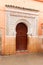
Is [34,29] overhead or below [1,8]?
below

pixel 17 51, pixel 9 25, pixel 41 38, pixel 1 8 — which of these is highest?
pixel 1 8

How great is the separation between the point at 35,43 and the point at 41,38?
512 mm

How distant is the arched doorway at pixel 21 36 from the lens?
10.0 m

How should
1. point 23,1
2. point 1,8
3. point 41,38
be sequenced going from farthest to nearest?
1. point 41,38
2. point 23,1
3. point 1,8

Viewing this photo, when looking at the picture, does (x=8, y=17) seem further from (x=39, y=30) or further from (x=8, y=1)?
(x=39, y=30)

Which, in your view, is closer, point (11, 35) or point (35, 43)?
point (11, 35)

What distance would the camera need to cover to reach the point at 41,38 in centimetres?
1059

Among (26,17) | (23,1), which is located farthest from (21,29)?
(23,1)

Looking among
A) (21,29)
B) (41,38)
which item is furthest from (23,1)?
(41,38)

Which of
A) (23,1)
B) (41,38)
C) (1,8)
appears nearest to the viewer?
(1,8)

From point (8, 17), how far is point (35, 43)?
2.30 metres

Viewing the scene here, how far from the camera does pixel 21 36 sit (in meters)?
10.1

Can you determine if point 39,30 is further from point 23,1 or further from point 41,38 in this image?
point 23,1

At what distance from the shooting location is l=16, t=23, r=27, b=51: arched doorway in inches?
395
